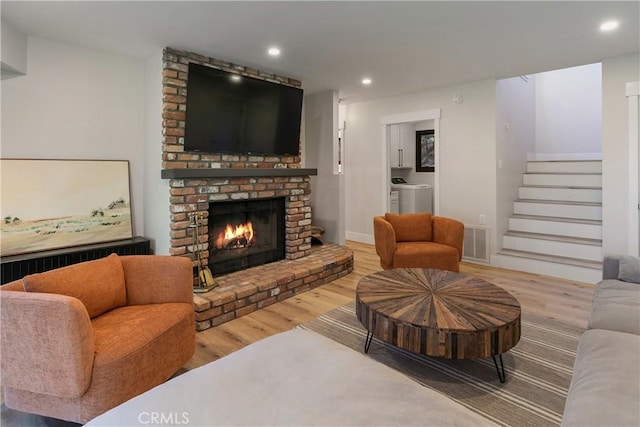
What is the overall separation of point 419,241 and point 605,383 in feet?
9.08

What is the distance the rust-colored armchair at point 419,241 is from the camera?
3623 mm

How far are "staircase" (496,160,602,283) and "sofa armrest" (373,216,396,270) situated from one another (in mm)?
1733

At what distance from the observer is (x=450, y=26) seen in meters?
2.77

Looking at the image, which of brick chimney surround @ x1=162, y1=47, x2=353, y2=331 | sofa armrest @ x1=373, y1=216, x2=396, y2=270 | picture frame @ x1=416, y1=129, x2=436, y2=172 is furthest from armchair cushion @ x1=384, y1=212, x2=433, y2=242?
picture frame @ x1=416, y1=129, x2=436, y2=172

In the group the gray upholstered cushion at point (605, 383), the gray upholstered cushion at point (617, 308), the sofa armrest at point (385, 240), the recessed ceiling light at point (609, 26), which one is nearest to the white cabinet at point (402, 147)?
the sofa armrest at point (385, 240)

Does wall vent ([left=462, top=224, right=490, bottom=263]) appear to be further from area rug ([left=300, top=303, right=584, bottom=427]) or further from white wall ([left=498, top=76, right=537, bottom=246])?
area rug ([left=300, top=303, right=584, bottom=427])

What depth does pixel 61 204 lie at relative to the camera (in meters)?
3.02

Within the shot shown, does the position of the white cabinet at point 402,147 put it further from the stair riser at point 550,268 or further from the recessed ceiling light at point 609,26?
the recessed ceiling light at point 609,26

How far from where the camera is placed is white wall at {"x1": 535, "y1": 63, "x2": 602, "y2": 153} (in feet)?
18.5

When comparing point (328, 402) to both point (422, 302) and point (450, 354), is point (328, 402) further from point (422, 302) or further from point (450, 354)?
Answer: point (422, 302)

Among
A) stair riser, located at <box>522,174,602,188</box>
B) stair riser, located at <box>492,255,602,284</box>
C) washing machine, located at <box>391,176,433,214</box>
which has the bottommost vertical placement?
stair riser, located at <box>492,255,602,284</box>

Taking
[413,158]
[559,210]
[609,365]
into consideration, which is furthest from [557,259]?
[413,158]

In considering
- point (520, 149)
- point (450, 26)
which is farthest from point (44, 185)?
point (520, 149)

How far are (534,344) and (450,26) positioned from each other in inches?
96.9
